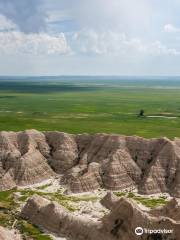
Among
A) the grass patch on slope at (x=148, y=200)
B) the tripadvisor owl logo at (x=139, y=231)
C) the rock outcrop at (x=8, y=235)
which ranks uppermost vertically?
the tripadvisor owl logo at (x=139, y=231)

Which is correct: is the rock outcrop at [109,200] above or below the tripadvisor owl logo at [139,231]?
below

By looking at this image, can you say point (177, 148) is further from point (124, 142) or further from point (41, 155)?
point (41, 155)

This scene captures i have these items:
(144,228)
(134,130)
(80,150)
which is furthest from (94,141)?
(134,130)

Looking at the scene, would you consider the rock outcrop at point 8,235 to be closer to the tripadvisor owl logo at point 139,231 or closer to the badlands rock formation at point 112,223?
the badlands rock formation at point 112,223
